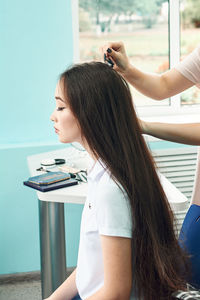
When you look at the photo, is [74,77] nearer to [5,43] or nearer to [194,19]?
[5,43]

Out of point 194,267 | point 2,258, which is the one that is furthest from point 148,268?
point 2,258

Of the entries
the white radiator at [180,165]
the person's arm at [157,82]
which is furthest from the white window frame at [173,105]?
the person's arm at [157,82]

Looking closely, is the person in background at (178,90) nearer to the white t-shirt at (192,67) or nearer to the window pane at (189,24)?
the white t-shirt at (192,67)

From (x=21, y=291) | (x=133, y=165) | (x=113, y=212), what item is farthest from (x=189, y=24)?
(x=113, y=212)

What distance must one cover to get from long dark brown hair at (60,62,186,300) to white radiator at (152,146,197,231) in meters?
1.53

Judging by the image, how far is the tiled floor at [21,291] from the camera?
2375mm

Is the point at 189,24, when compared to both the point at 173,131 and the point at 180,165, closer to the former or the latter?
the point at 180,165

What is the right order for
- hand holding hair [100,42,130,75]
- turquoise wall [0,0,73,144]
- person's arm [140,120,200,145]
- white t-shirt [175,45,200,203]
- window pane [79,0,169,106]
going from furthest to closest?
window pane [79,0,169,106] → turquoise wall [0,0,73,144] → white t-shirt [175,45,200,203] → hand holding hair [100,42,130,75] → person's arm [140,120,200,145]

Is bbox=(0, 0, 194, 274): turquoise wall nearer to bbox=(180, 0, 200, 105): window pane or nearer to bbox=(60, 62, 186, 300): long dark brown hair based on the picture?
bbox=(180, 0, 200, 105): window pane

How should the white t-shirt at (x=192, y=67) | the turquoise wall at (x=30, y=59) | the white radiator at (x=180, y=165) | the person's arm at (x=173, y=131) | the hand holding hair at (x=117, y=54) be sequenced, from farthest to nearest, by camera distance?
the white radiator at (x=180, y=165), the turquoise wall at (x=30, y=59), the white t-shirt at (x=192, y=67), the hand holding hair at (x=117, y=54), the person's arm at (x=173, y=131)

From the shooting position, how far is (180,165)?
266cm

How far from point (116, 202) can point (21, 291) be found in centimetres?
167

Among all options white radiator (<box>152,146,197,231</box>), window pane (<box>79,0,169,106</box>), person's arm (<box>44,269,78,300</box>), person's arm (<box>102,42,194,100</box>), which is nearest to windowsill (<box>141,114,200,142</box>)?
white radiator (<box>152,146,197,231</box>)

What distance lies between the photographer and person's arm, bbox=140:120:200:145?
3.71 feet
